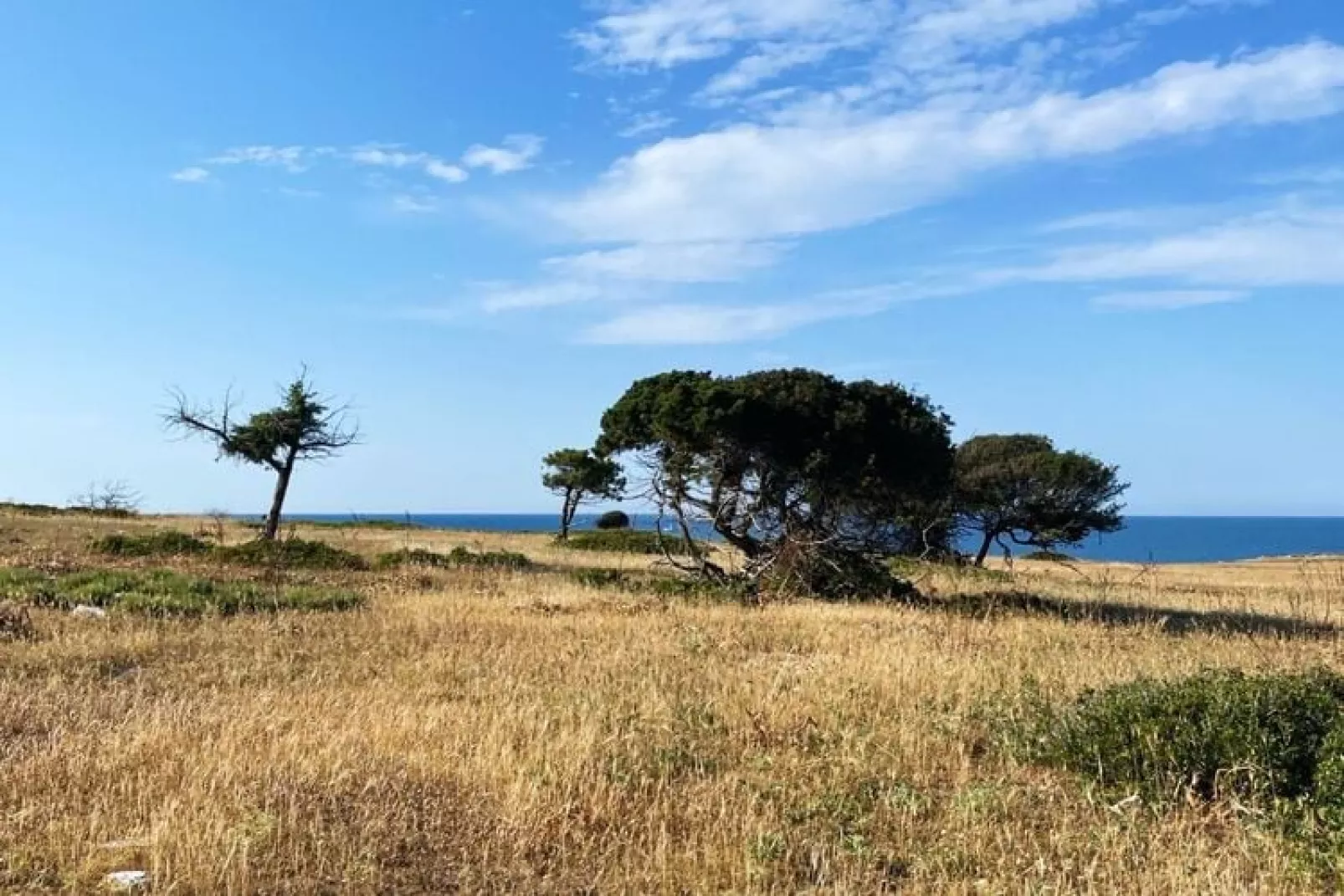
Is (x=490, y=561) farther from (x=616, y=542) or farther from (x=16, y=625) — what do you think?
(x=616, y=542)

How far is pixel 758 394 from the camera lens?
19.9 m

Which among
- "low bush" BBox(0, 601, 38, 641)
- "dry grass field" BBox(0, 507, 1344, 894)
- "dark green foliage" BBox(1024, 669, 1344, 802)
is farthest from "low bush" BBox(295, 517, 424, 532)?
"dark green foliage" BBox(1024, 669, 1344, 802)

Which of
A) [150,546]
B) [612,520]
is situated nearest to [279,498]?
[150,546]

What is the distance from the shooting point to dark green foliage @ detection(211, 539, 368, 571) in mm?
21719

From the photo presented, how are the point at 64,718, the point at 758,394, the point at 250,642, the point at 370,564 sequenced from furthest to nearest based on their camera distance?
the point at 370,564 < the point at 758,394 < the point at 250,642 < the point at 64,718

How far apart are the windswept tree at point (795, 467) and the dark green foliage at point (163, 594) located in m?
7.15

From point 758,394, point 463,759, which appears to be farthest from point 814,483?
point 463,759

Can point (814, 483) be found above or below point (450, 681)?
above

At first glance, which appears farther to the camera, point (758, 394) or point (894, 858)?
point (758, 394)

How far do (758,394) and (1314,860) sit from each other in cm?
1561

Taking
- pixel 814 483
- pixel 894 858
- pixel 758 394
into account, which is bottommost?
pixel 894 858

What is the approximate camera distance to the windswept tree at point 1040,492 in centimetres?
3691

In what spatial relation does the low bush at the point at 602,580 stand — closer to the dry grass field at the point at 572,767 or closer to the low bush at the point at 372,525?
the dry grass field at the point at 572,767

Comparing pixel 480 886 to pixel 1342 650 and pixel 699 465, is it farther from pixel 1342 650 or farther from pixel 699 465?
pixel 699 465
